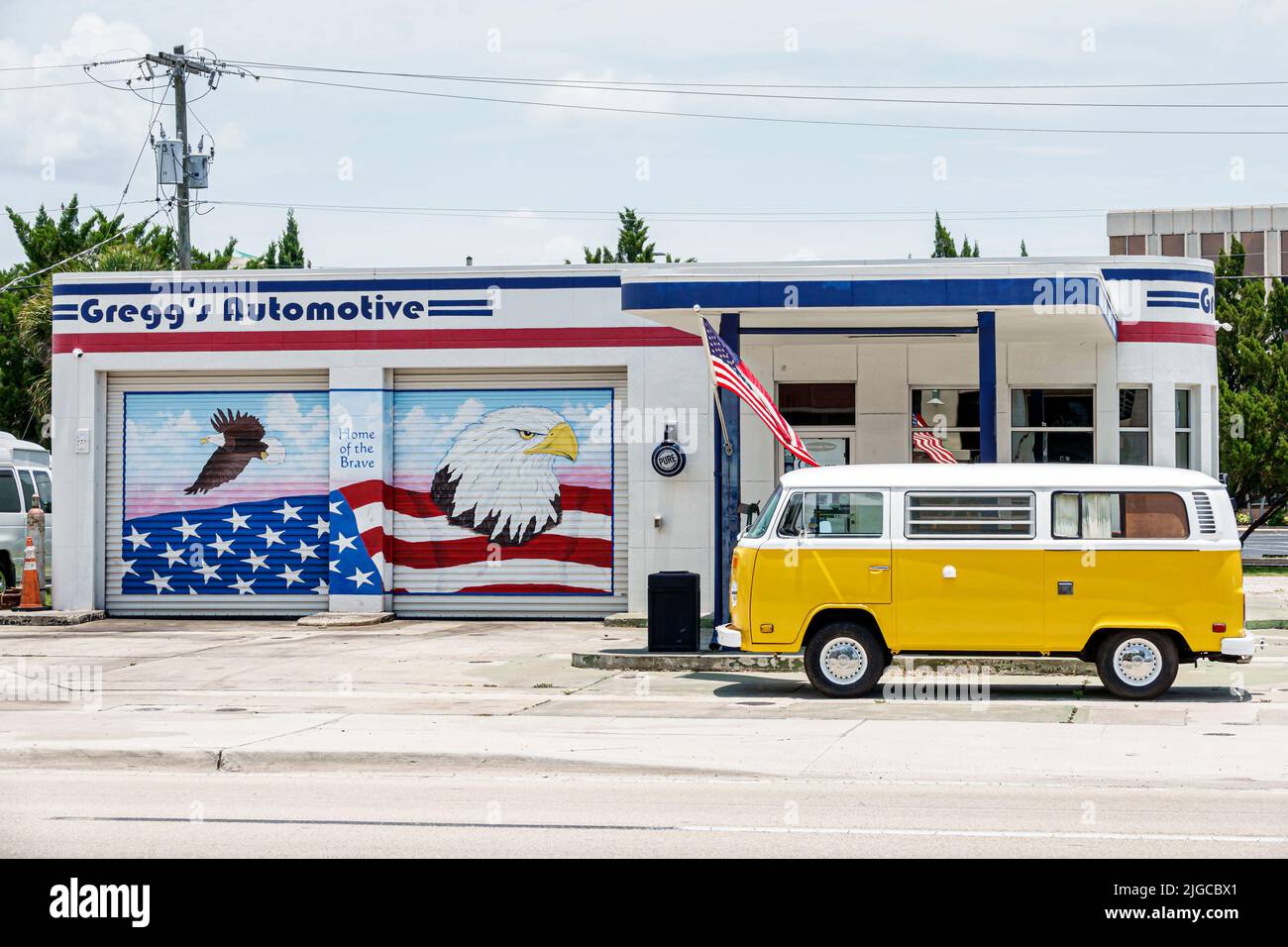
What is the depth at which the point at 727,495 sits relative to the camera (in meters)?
19.2

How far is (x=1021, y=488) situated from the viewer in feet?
49.0

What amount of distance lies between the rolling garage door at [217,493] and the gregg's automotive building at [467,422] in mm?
37

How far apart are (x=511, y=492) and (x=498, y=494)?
0.21m

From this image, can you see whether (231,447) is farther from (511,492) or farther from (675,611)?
(675,611)

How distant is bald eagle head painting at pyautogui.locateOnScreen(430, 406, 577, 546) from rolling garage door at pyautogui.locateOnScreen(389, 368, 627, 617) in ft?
0.05

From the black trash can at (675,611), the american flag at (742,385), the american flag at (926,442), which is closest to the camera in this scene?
the american flag at (742,385)

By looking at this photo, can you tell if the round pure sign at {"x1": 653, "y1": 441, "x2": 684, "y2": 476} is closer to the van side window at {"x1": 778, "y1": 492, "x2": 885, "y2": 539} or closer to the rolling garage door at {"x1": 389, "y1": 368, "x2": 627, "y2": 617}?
the rolling garage door at {"x1": 389, "y1": 368, "x2": 627, "y2": 617}

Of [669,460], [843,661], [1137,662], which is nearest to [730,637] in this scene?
[843,661]

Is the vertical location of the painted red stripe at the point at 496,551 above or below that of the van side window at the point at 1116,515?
below

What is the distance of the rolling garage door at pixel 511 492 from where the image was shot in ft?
77.0

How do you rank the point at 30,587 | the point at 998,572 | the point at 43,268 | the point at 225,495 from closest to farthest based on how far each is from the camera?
the point at 998,572 < the point at 225,495 < the point at 30,587 < the point at 43,268

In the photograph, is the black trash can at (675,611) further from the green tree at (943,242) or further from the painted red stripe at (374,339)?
the green tree at (943,242)

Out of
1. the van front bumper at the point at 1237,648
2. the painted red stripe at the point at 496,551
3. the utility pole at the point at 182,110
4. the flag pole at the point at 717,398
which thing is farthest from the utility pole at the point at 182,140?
the van front bumper at the point at 1237,648
